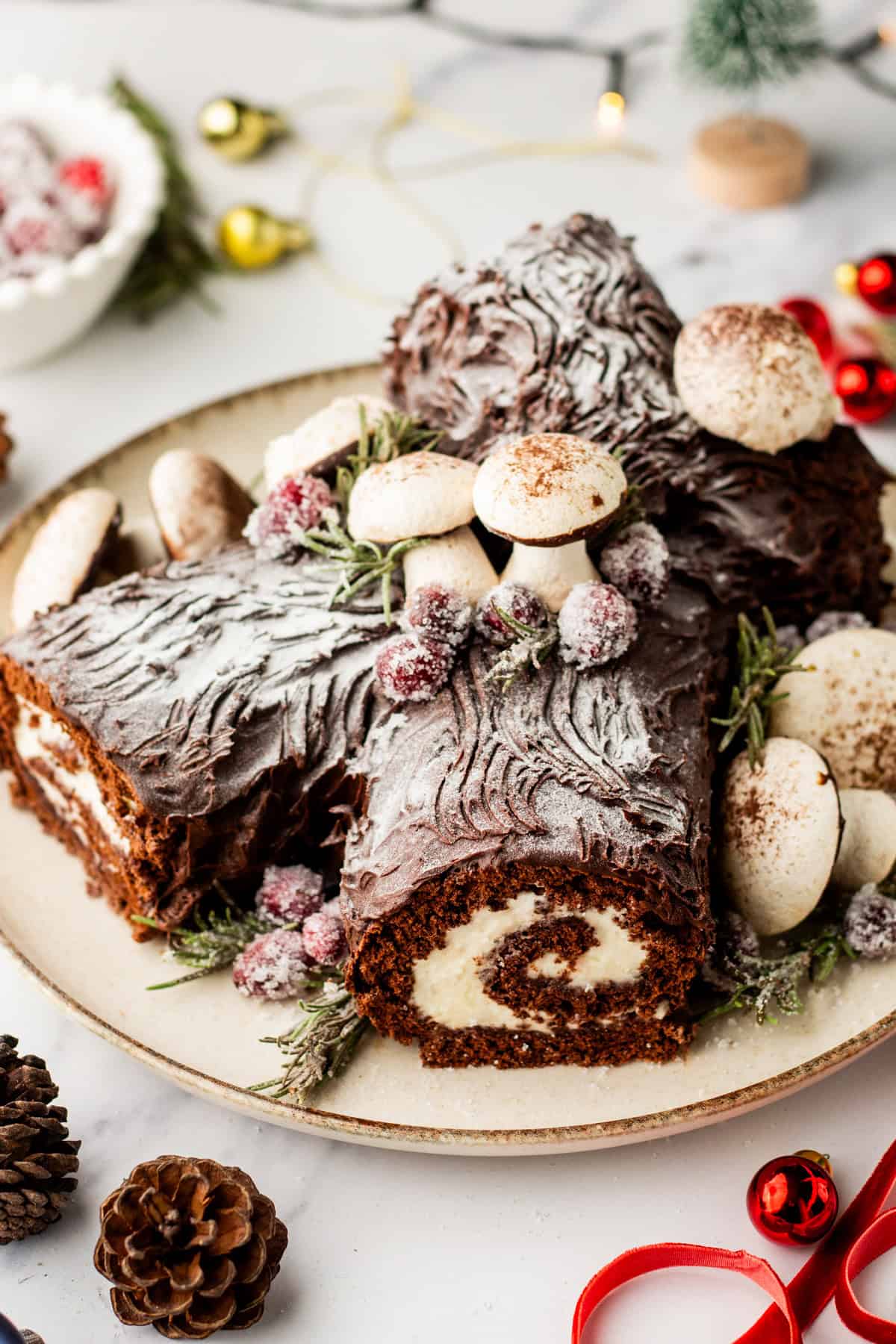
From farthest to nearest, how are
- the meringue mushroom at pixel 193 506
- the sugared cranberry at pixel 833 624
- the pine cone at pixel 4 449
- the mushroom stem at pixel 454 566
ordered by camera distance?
the pine cone at pixel 4 449 → the meringue mushroom at pixel 193 506 → the sugared cranberry at pixel 833 624 → the mushroom stem at pixel 454 566

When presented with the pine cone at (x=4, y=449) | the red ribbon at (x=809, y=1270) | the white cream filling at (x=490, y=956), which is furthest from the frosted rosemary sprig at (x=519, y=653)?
the pine cone at (x=4, y=449)

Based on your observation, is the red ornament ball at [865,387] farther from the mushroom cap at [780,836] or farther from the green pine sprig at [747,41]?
the mushroom cap at [780,836]

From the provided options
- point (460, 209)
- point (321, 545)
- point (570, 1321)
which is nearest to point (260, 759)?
point (321, 545)

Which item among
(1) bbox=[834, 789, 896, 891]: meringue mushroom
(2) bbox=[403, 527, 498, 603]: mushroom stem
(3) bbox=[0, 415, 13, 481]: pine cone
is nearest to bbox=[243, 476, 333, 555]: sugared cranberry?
(2) bbox=[403, 527, 498, 603]: mushroom stem

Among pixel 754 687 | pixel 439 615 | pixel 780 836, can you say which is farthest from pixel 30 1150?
pixel 754 687

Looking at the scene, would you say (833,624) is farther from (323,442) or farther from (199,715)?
(199,715)

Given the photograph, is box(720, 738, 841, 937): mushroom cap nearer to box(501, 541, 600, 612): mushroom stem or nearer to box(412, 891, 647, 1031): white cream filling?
box(412, 891, 647, 1031): white cream filling

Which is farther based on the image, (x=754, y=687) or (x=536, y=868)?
(x=754, y=687)
